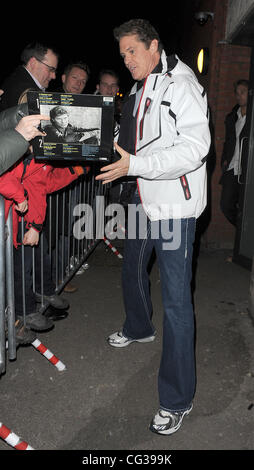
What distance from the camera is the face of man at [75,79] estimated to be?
4910 mm

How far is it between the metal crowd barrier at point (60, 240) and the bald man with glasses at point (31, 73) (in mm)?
988

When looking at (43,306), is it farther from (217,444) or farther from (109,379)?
(217,444)

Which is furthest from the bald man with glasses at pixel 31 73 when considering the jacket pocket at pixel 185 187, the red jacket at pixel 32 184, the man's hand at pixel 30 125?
the jacket pocket at pixel 185 187

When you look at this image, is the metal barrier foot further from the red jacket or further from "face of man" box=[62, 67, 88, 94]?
"face of man" box=[62, 67, 88, 94]

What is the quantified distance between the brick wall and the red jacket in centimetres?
347

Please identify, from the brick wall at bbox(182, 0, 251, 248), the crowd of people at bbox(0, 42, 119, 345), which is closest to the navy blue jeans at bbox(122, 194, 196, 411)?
the crowd of people at bbox(0, 42, 119, 345)

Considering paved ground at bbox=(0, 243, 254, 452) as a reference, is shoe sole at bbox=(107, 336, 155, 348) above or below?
above

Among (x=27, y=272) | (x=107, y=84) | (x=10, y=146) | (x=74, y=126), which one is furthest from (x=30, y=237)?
(x=107, y=84)

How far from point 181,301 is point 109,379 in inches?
42.1

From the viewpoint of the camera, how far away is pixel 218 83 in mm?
6547

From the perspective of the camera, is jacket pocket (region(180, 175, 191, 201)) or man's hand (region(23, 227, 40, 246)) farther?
man's hand (region(23, 227, 40, 246))

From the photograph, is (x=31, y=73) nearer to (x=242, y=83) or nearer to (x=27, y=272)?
(x=27, y=272)

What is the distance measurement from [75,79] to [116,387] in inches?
141

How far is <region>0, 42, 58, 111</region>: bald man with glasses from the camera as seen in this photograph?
3648 mm
